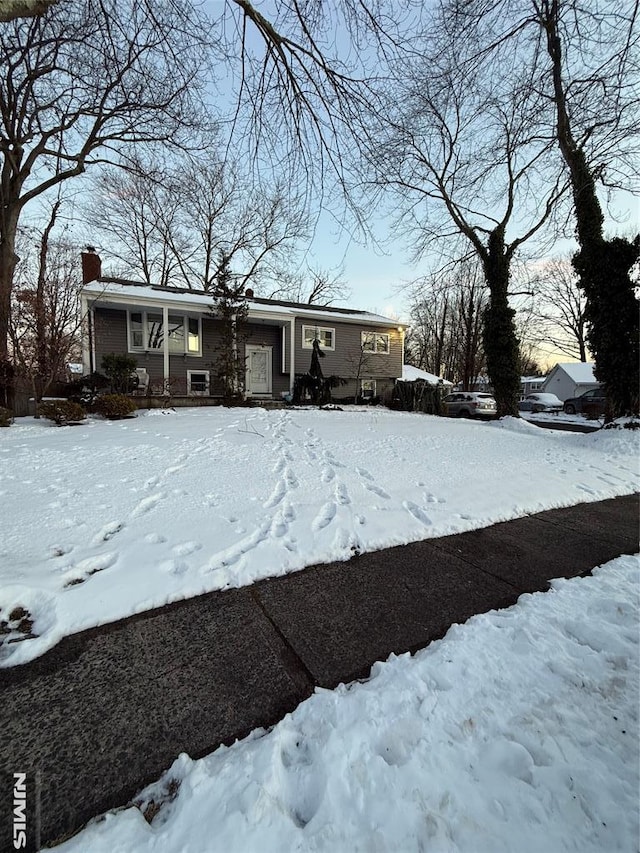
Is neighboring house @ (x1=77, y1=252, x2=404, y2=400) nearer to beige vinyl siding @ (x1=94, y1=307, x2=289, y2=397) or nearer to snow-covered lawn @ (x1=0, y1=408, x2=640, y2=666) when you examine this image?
beige vinyl siding @ (x1=94, y1=307, x2=289, y2=397)

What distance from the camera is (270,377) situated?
1560 cm

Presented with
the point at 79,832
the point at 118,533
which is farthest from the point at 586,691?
the point at 118,533

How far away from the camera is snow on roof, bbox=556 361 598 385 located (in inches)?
1212

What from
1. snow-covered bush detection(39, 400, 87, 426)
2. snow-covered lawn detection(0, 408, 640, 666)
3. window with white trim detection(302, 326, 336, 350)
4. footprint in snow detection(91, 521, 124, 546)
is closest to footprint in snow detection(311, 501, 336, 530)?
snow-covered lawn detection(0, 408, 640, 666)

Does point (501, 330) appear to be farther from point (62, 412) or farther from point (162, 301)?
point (62, 412)

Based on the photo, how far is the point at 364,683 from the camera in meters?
1.65

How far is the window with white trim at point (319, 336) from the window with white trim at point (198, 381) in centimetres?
455

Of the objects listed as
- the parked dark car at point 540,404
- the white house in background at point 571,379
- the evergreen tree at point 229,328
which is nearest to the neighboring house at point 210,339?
the evergreen tree at point 229,328

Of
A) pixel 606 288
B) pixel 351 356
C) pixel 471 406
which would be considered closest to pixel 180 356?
pixel 351 356

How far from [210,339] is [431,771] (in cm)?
1477

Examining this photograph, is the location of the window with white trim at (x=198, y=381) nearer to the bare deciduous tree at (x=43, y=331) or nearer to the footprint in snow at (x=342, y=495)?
the bare deciduous tree at (x=43, y=331)

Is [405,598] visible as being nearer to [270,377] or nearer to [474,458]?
[474,458]

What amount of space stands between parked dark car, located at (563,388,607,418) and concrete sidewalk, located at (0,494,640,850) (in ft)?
62.9

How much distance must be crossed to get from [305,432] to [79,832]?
6475 millimetres
